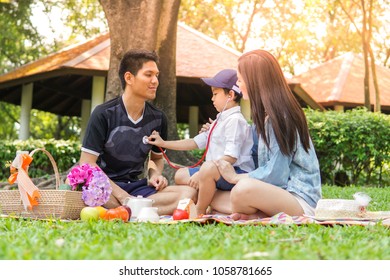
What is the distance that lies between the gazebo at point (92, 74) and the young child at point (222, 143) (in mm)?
9099

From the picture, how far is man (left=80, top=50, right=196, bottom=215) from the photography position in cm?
582

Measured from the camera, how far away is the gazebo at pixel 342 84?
66.7 feet

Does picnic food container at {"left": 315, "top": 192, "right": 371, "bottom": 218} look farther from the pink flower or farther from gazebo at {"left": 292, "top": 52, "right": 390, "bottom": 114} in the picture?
gazebo at {"left": 292, "top": 52, "right": 390, "bottom": 114}

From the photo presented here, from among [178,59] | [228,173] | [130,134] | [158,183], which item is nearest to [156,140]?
[130,134]

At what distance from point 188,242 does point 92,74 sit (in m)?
11.7

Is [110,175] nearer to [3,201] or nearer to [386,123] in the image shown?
[3,201]

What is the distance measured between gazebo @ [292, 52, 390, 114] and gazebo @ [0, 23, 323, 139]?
7.69 ft

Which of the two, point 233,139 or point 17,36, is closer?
point 233,139

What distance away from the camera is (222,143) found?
5.65 m

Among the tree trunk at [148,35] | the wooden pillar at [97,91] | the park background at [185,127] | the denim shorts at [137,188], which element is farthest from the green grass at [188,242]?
the wooden pillar at [97,91]

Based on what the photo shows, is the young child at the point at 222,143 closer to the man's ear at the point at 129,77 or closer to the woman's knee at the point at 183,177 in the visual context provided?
the woman's knee at the point at 183,177

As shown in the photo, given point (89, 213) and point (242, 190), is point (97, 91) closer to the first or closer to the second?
point (89, 213)

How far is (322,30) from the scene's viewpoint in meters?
33.3
